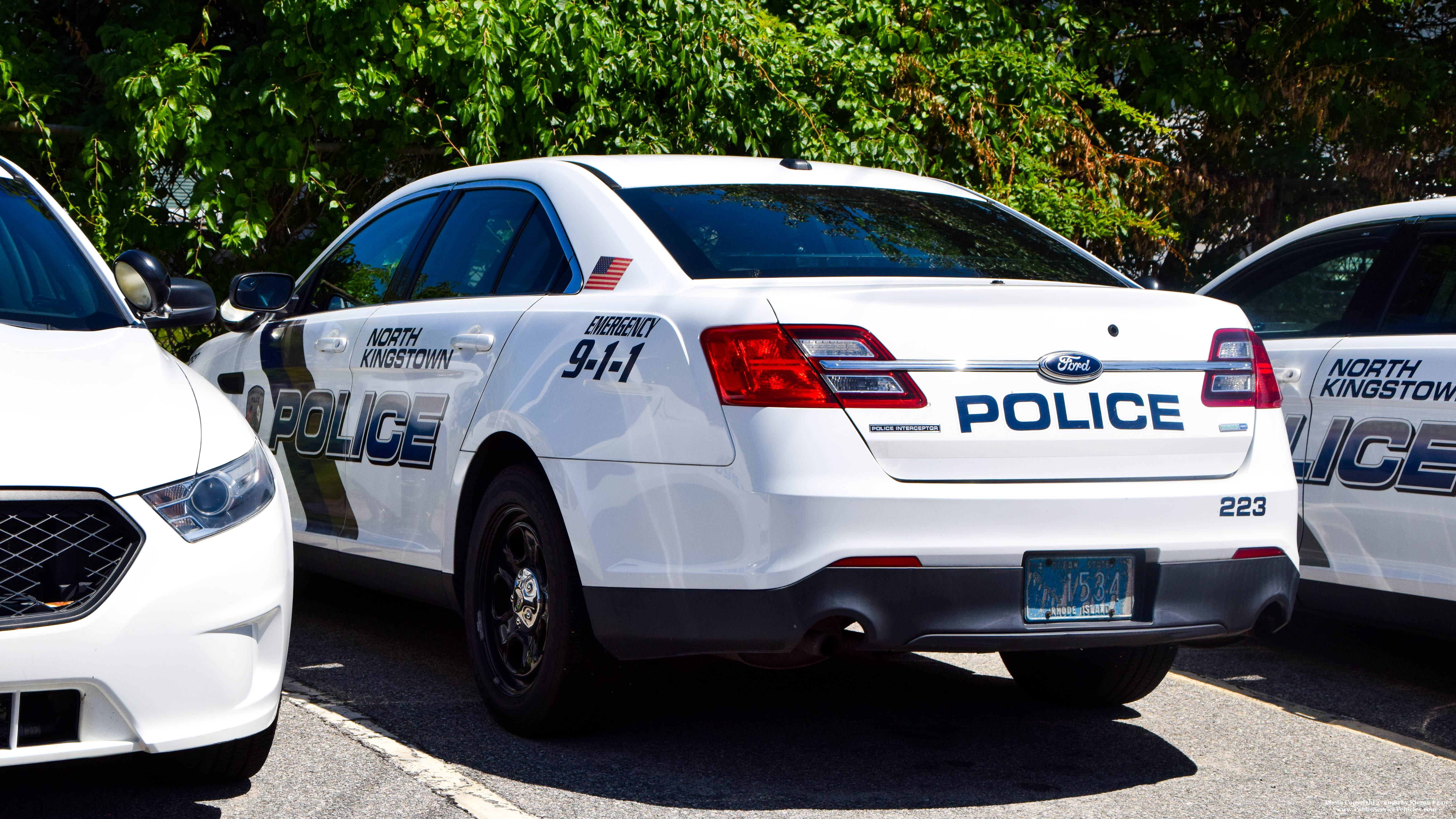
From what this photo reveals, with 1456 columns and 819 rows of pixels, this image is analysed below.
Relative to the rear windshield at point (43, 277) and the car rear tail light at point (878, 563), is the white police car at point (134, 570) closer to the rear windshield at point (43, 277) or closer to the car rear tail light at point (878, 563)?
the rear windshield at point (43, 277)

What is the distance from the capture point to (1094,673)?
4789mm

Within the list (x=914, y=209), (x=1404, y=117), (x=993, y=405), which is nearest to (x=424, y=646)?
(x=914, y=209)

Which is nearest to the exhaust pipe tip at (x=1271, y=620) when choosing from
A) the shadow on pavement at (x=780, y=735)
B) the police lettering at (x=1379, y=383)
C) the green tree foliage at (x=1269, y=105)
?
the shadow on pavement at (x=780, y=735)

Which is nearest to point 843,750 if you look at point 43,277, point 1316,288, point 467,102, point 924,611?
point 924,611

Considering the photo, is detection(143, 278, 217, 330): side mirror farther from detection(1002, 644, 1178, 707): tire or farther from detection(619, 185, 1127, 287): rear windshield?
detection(1002, 644, 1178, 707): tire

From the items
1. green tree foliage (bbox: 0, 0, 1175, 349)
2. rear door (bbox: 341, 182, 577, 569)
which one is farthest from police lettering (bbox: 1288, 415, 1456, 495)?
green tree foliage (bbox: 0, 0, 1175, 349)

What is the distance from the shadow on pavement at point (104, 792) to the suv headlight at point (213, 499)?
71 cm

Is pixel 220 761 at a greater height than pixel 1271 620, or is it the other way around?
pixel 1271 620

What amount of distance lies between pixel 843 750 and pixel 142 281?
249cm

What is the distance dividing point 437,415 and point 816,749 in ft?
4.93

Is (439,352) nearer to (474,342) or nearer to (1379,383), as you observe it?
(474,342)

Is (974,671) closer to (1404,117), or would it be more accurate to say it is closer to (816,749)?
(816,749)

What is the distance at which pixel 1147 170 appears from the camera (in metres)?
10.5

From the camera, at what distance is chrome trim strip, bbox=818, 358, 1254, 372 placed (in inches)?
140
